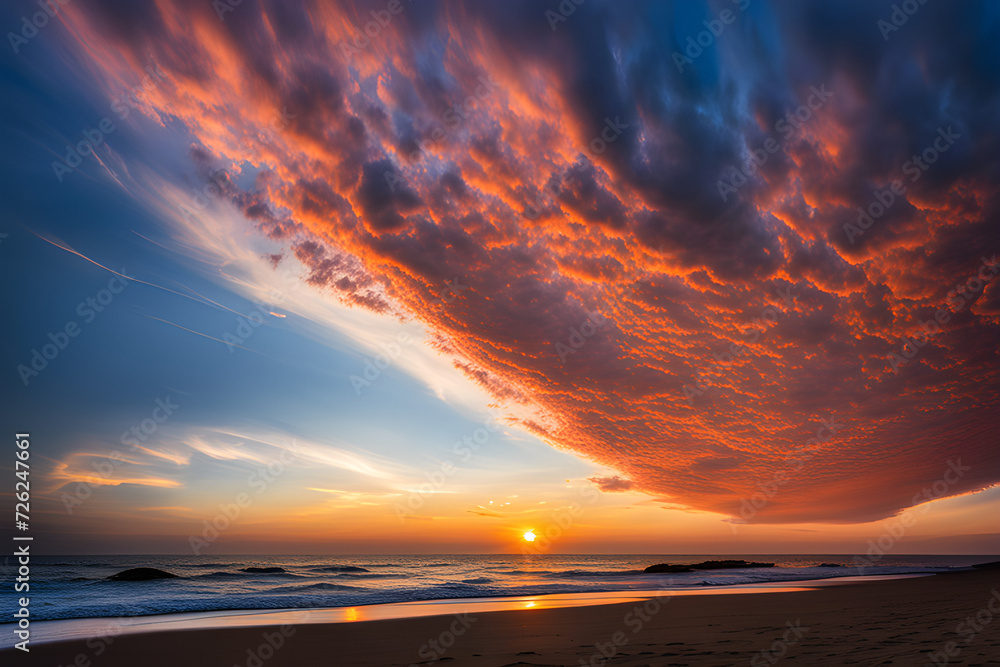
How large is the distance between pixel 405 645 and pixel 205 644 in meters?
4.99

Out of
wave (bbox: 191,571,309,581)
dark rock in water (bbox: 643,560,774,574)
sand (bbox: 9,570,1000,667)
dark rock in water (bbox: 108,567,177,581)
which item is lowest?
wave (bbox: 191,571,309,581)

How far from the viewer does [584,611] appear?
1602 cm

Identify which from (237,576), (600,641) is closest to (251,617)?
(600,641)

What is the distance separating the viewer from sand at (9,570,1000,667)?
7680mm

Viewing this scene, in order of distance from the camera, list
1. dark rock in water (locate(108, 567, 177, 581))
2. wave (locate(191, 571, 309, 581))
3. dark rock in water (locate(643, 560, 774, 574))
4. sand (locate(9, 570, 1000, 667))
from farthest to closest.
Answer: dark rock in water (locate(643, 560, 774, 574)) < wave (locate(191, 571, 309, 581)) < dark rock in water (locate(108, 567, 177, 581)) < sand (locate(9, 570, 1000, 667))

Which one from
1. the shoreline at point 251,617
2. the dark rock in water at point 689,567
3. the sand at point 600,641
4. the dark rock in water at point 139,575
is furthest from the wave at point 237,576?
the dark rock in water at point 689,567

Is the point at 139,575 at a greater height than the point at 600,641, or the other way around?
the point at 600,641

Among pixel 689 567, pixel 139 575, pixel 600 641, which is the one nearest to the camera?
pixel 600 641

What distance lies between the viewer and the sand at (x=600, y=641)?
7.68m

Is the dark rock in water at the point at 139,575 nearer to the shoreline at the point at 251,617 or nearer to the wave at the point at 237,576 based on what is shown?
the wave at the point at 237,576

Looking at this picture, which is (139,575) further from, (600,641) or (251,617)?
(600,641)

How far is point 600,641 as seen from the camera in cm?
990

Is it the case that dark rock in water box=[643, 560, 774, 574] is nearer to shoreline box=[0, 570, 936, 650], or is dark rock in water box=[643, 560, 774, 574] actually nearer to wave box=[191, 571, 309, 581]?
shoreline box=[0, 570, 936, 650]

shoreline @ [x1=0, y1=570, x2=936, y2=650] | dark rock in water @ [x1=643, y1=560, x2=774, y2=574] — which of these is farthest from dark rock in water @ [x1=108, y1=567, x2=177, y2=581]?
dark rock in water @ [x1=643, y1=560, x2=774, y2=574]
